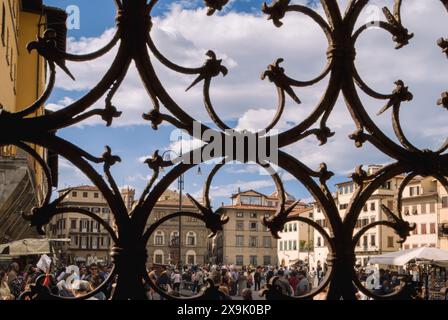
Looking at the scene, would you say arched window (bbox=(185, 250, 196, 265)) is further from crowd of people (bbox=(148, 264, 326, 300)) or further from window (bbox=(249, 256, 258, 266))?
crowd of people (bbox=(148, 264, 326, 300))

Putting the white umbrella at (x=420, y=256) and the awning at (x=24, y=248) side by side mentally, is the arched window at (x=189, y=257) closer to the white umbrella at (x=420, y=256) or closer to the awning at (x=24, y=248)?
the awning at (x=24, y=248)

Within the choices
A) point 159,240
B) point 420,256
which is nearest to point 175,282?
point 420,256

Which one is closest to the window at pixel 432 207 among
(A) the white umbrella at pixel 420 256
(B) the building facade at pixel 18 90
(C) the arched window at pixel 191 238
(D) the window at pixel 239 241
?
(D) the window at pixel 239 241

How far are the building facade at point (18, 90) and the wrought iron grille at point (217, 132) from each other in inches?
134

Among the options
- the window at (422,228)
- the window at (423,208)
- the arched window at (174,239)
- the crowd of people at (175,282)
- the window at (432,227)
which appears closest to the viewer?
the crowd of people at (175,282)

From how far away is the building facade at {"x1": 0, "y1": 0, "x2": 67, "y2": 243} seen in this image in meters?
9.97

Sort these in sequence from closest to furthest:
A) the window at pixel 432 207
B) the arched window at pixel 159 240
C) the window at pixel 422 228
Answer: the window at pixel 432 207
the window at pixel 422 228
the arched window at pixel 159 240

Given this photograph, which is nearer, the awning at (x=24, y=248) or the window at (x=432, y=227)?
the awning at (x=24, y=248)

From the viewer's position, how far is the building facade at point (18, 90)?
9.97 metres

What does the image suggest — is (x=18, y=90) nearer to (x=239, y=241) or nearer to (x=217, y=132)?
(x=217, y=132)

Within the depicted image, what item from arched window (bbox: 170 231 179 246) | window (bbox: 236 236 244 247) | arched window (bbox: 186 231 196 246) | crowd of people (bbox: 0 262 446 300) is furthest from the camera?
arched window (bbox: 186 231 196 246)

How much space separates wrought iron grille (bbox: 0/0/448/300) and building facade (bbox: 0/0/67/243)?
340 cm

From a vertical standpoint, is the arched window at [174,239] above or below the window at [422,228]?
below

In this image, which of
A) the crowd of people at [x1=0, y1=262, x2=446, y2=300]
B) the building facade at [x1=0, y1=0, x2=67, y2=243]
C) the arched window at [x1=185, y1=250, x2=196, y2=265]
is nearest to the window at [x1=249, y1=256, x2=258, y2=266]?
the arched window at [x1=185, y1=250, x2=196, y2=265]
